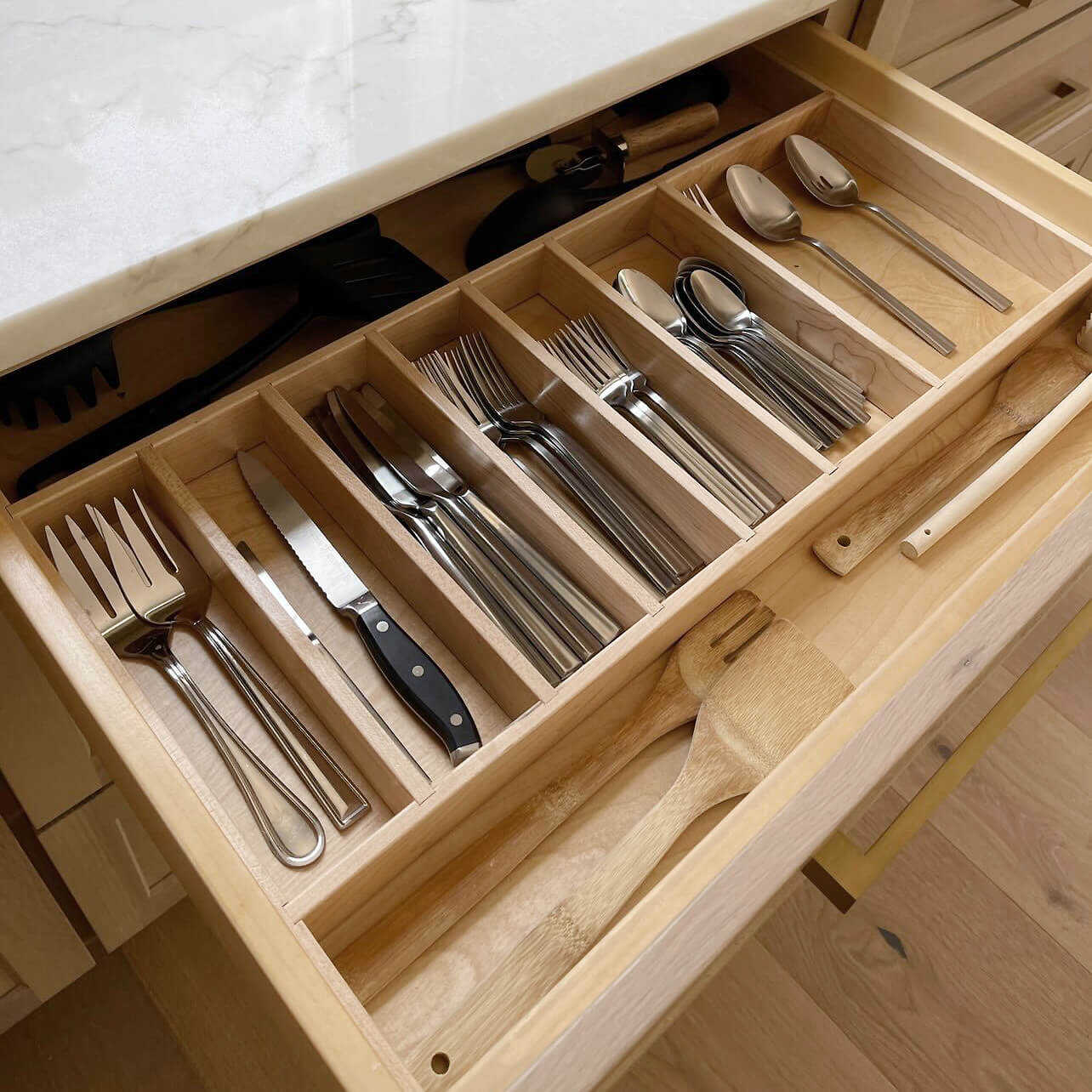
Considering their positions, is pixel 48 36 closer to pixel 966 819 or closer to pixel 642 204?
pixel 642 204

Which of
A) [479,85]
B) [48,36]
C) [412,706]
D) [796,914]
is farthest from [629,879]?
[796,914]

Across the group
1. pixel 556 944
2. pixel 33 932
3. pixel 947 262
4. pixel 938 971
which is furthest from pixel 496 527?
pixel 938 971

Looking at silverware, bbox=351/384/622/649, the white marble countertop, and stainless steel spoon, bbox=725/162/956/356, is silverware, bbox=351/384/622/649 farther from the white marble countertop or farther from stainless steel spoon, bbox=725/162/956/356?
stainless steel spoon, bbox=725/162/956/356

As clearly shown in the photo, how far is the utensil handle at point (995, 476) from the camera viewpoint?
28.8 inches

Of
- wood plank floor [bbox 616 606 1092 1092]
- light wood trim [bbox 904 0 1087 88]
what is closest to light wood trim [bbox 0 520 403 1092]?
wood plank floor [bbox 616 606 1092 1092]

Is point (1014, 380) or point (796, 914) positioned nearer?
point (1014, 380)

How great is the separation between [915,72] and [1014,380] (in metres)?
0.47

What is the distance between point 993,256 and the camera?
899mm

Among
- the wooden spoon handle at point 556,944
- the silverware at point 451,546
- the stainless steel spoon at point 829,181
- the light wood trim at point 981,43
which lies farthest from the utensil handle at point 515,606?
the light wood trim at point 981,43

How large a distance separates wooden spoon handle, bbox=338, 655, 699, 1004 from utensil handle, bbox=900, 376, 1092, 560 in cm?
22

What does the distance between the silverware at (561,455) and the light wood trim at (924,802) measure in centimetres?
21

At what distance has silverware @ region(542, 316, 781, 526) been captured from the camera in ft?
2.37

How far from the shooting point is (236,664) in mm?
626

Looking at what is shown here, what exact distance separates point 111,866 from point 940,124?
1.02 m
